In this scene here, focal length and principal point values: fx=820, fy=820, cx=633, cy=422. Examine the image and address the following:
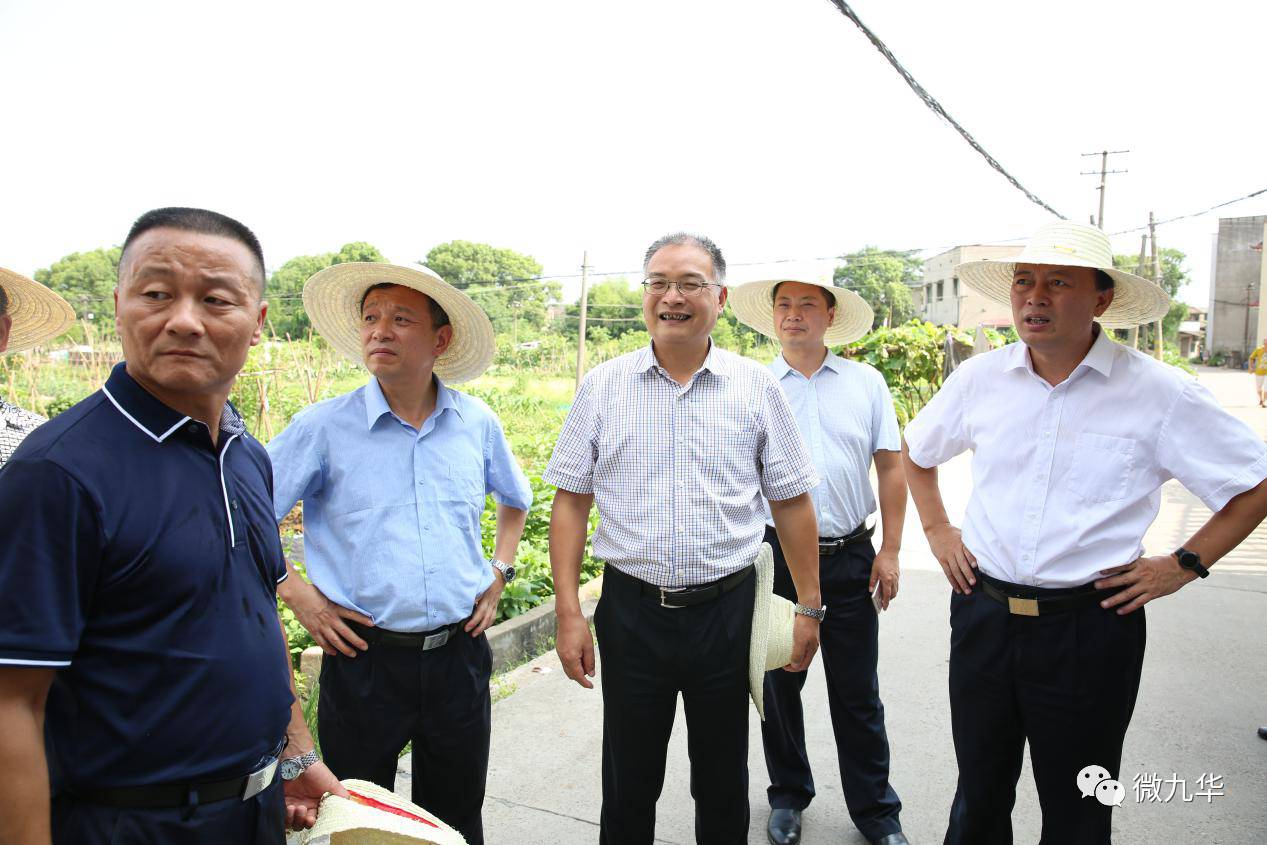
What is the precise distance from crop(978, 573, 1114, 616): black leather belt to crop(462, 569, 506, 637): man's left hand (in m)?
1.63

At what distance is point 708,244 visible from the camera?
103 inches

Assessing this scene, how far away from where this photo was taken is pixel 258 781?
157 cm

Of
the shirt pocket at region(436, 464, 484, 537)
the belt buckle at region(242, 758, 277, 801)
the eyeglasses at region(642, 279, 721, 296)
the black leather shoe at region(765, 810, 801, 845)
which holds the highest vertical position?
the eyeglasses at region(642, 279, 721, 296)

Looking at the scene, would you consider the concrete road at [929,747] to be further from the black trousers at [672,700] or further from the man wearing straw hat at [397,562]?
the man wearing straw hat at [397,562]

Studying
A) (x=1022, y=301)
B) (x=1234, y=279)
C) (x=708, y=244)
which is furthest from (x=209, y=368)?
(x=1234, y=279)

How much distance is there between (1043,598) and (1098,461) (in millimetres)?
448

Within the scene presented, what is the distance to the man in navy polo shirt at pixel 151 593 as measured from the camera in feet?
4.10

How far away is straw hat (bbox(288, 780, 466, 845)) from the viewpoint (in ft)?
5.32

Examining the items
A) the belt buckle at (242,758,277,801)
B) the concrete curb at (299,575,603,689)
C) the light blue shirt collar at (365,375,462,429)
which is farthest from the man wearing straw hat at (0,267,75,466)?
the concrete curb at (299,575,603,689)

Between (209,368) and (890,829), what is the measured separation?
288 cm

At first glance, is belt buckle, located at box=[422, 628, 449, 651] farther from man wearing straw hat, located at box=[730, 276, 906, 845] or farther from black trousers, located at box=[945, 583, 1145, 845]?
black trousers, located at box=[945, 583, 1145, 845]

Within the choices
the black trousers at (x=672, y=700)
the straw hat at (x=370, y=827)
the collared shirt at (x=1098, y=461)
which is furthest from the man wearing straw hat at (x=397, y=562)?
the collared shirt at (x=1098, y=461)

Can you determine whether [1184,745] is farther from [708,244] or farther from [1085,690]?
[708,244]

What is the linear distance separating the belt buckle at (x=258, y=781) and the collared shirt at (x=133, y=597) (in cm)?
2
